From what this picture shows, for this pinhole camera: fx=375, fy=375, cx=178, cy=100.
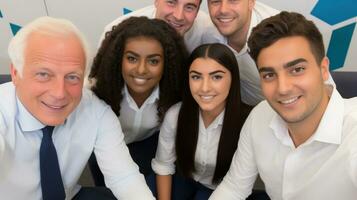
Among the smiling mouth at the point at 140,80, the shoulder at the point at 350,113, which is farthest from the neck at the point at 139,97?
the shoulder at the point at 350,113

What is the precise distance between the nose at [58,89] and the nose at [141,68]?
43cm

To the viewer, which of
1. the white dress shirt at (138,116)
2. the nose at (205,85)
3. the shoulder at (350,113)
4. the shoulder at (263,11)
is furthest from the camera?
the shoulder at (263,11)

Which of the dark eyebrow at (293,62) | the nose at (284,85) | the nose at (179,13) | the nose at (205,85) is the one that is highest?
the nose at (179,13)

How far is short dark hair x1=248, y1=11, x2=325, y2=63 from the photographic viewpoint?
1.16m

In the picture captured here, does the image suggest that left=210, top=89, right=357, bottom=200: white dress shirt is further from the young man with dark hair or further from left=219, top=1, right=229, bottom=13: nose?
left=219, top=1, right=229, bottom=13: nose

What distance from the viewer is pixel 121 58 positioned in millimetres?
1672

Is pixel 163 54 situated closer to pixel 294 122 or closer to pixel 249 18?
pixel 249 18

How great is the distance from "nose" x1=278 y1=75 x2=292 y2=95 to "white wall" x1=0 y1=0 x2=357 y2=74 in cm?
137

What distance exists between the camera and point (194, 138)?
66.7 inches

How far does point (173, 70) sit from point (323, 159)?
2.53 feet

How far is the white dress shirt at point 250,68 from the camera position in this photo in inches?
72.9

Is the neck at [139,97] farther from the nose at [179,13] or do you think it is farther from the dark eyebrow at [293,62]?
the dark eyebrow at [293,62]

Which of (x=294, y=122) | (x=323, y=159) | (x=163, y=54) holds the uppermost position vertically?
(x=163, y=54)

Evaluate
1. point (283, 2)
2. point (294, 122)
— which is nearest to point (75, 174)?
point (294, 122)
